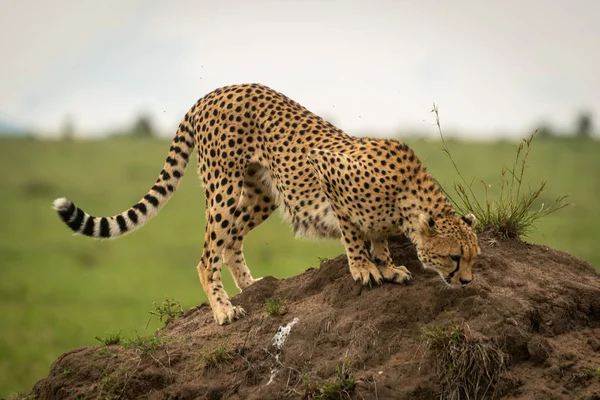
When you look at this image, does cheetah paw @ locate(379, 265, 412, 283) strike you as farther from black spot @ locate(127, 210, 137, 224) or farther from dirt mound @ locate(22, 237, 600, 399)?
black spot @ locate(127, 210, 137, 224)

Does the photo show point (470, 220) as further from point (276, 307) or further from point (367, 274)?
point (276, 307)

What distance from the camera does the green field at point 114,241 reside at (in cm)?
1284

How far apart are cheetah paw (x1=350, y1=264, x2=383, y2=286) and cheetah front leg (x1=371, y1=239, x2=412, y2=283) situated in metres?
0.04

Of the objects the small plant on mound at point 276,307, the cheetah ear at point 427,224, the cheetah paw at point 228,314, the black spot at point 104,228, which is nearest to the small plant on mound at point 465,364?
the cheetah ear at point 427,224

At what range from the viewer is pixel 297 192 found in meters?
5.27

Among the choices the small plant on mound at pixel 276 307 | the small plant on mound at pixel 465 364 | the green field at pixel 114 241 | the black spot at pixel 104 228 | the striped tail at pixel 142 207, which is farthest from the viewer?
the green field at pixel 114 241

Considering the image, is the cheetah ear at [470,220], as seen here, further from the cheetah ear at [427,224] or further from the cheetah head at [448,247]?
the cheetah ear at [427,224]

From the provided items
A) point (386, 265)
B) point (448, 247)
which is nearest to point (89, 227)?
point (386, 265)

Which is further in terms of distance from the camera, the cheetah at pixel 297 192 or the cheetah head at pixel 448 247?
the cheetah at pixel 297 192

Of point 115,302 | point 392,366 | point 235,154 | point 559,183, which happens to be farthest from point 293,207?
point 559,183

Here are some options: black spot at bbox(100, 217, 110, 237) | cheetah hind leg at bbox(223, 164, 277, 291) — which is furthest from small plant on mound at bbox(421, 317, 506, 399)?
black spot at bbox(100, 217, 110, 237)

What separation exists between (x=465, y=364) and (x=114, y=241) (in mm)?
14128

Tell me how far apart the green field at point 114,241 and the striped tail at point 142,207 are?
497 cm

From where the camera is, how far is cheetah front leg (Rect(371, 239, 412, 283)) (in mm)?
4598
